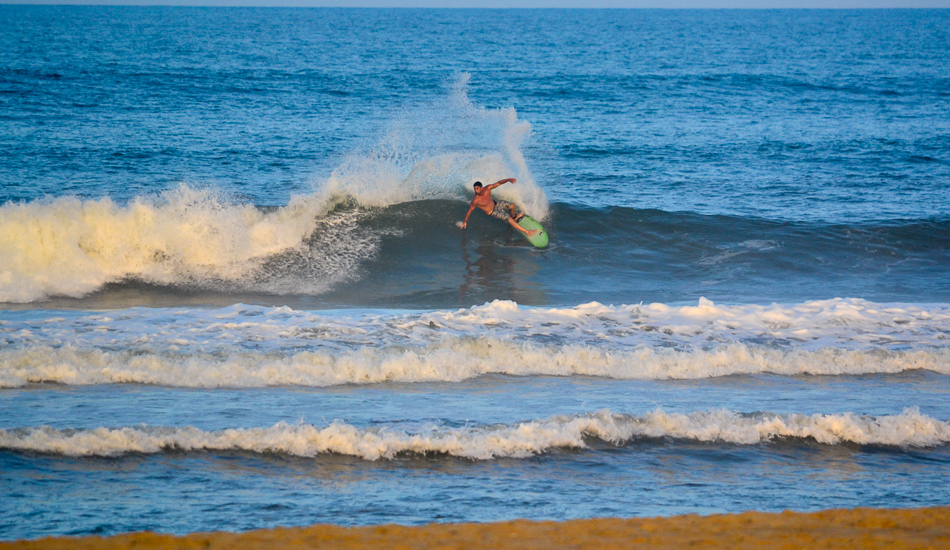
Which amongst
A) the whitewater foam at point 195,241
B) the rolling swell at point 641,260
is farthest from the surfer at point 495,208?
the whitewater foam at point 195,241

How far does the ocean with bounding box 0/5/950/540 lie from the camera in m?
5.04

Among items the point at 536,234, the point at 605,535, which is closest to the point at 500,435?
the point at 605,535

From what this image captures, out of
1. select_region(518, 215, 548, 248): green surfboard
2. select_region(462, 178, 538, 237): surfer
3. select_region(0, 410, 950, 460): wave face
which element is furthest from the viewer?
select_region(518, 215, 548, 248): green surfboard

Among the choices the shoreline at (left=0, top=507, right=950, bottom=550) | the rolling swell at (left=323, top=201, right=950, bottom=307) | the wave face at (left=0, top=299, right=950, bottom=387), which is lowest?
the shoreline at (left=0, top=507, right=950, bottom=550)

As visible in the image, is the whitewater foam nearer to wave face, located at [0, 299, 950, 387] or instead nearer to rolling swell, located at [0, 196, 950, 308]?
rolling swell, located at [0, 196, 950, 308]

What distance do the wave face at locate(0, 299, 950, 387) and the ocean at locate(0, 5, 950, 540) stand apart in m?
0.04

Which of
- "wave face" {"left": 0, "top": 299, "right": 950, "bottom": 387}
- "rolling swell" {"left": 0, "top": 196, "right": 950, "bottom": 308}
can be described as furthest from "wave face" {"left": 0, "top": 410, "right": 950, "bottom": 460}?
"rolling swell" {"left": 0, "top": 196, "right": 950, "bottom": 308}

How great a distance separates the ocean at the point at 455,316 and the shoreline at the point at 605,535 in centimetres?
20

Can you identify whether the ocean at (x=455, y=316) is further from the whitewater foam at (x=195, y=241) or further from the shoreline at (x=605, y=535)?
the shoreline at (x=605, y=535)

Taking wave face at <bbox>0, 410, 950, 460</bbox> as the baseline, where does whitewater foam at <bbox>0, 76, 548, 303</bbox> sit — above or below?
above

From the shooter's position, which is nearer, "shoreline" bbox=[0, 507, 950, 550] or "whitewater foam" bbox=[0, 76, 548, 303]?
"shoreline" bbox=[0, 507, 950, 550]

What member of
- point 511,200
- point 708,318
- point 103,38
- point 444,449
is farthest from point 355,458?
point 103,38

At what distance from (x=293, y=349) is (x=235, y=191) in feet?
32.1

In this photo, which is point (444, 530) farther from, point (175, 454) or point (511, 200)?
point (511, 200)
